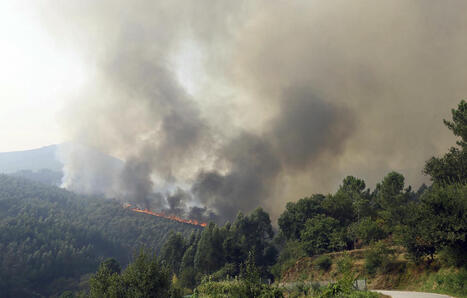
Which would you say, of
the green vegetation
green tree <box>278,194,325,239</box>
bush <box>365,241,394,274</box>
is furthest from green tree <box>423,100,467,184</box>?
the green vegetation

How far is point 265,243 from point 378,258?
73.6 metres

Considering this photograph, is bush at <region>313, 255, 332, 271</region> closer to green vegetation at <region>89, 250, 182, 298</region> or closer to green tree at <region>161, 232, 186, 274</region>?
green vegetation at <region>89, 250, 182, 298</region>

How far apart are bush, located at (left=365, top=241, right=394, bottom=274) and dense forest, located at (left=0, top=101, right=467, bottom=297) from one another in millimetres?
271

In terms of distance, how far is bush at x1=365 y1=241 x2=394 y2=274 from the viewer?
44000 millimetres

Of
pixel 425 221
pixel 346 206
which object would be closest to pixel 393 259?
pixel 425 221

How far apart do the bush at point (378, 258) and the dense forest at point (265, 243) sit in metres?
0.27

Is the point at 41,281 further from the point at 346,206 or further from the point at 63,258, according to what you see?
the point at 346,206

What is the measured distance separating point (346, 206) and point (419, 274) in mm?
55374

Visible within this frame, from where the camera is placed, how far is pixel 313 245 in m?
75.9

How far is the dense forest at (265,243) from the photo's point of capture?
2266cm

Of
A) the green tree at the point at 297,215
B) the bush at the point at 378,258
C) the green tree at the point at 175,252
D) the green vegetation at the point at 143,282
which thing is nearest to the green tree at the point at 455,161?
the bush at the point at 378,258

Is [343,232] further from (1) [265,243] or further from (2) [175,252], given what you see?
(2) [175,252]

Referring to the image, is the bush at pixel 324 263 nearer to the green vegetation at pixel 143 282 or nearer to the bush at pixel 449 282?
the bush at pixel 449 282

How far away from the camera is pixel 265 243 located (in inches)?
4545
